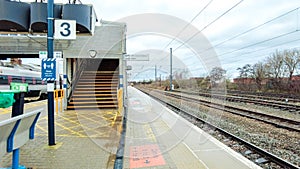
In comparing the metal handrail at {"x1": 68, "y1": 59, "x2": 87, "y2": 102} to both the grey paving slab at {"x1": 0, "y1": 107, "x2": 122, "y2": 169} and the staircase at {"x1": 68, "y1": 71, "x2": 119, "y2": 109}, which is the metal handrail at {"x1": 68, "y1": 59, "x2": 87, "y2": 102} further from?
the grey paving slab at {"x1": 0, "y1": 107, "x2": 122, "y2": 169}

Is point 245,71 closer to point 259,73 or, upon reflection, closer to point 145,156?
point 259,73

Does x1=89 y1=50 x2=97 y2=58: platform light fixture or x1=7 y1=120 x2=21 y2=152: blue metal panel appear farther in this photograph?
x1=89 y1=50 x2=97 y2=58: platform light fixture

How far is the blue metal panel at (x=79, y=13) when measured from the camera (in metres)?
5.51

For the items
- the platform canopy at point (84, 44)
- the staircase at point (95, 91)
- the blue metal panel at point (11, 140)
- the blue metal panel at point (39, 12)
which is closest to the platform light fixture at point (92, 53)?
the platform canopy at point (84, 44)

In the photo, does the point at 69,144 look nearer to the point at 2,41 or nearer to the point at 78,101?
the point at 78,101

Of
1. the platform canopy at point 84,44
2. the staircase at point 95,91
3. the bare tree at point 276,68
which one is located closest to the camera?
the platform canopy at point 84,44

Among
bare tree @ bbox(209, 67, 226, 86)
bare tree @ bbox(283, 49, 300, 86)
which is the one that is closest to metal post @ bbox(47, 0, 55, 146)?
bare tree @ bbox(283, 49, 300, 86)

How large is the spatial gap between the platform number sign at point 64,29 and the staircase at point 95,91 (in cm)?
624

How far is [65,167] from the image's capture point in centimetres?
386

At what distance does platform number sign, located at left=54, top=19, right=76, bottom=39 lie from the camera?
4.96 meters

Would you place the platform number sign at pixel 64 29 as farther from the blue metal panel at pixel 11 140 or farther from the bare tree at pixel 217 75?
the bare tree at pixel 217 75

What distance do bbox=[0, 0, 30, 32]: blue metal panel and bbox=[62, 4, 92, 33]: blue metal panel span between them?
96cm

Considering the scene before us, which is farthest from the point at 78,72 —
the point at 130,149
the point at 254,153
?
the point at 254,153

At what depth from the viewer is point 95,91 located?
39.8ft
